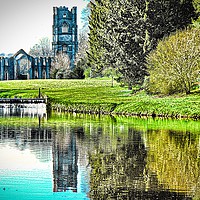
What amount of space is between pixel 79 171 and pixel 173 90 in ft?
90.2

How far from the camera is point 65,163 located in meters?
16.6

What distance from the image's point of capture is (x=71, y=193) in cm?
1255

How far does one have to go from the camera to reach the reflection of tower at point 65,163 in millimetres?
13484

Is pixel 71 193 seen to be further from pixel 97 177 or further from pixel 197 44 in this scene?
pixel 197 44

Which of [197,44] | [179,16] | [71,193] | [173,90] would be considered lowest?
[71,193]

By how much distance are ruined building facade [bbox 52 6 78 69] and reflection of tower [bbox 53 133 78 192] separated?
98.0 meters

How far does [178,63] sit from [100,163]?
25057 mm

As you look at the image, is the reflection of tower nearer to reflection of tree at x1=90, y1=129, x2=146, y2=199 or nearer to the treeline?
reflection of tree at x1=90, y1=129, x2=146, y2=199

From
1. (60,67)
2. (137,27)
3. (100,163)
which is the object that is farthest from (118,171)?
(60,67)

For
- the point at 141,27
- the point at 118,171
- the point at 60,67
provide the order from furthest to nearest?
the point at 60,67 < the point at 141,27 < the point at 118,171

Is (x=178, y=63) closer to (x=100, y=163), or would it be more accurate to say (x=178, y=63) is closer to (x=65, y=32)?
(x=100, y=163)

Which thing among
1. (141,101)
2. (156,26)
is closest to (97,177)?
(141,101)

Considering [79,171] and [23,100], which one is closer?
[79,171]

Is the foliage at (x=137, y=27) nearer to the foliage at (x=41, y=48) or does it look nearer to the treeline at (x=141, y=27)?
the treeline at (x=141, y=27)
